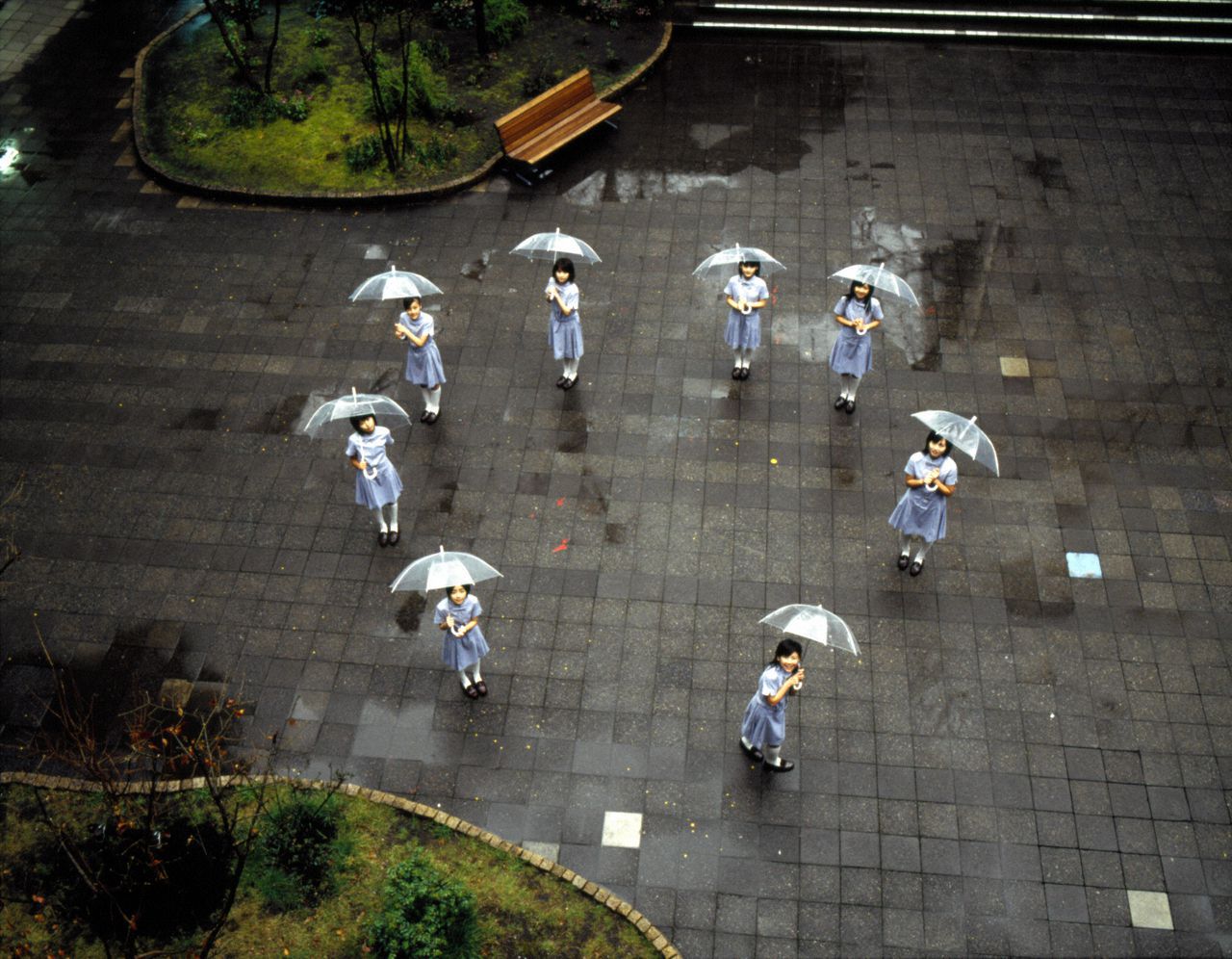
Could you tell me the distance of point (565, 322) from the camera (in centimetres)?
1245

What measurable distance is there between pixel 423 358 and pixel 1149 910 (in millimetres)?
8847

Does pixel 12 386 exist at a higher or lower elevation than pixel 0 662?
higher

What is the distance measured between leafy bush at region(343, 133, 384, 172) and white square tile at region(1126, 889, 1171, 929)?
13.4 meters

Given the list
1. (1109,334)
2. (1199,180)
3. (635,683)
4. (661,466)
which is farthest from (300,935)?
(1199,180)

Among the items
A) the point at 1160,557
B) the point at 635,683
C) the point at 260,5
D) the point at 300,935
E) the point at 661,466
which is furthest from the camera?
the point at 260,5

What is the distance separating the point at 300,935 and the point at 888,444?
796 centimetres

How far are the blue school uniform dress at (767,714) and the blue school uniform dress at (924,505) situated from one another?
2457 mm

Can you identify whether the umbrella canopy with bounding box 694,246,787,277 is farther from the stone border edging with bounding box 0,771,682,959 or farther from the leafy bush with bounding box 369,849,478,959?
the leafy bush with bounding box 369,849,478,959

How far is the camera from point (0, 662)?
1080 centimetres

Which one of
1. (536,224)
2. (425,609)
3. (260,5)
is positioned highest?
(260,5)

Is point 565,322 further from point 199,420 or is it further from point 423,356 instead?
point 199,420

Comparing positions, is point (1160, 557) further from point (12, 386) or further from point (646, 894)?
point (12, 386)

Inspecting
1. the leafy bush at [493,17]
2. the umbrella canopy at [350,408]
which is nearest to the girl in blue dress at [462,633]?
the umbrella canopy at [350,408]

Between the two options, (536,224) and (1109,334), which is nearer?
(1109,334)
